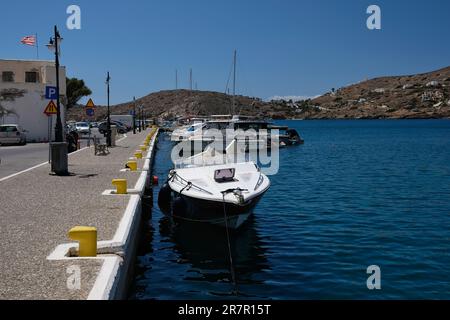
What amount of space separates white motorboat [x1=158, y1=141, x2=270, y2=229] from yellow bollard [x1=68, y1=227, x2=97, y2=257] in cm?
545

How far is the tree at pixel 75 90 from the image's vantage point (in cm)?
10012

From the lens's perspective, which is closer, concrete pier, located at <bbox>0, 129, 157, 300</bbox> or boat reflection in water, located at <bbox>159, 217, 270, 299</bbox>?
concrete pier, located at <bbox>0, 129, 157, 300</bbox>

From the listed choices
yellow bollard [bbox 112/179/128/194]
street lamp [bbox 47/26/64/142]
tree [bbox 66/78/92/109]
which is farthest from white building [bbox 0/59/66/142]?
tree [bbox 66/78/92/109]

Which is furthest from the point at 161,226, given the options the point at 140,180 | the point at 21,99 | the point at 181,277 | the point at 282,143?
the point at 282,143

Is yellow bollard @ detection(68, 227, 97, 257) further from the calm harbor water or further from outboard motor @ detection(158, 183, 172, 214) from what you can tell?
outboard motor @ detection(158, 183, 172, 214)

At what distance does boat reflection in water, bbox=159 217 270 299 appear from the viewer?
11367mm

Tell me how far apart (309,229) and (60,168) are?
910cm

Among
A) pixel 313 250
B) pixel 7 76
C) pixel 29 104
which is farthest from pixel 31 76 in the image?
pixel 313 250

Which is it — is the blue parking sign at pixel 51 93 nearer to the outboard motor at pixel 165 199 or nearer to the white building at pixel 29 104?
the outboard motor at pixel 165 199

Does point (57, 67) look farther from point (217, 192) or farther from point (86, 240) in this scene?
point (86, 240)

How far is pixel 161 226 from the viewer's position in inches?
679

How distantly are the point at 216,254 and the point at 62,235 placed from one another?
4.14 metres

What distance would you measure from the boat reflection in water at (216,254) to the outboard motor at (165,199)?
1.44 feet
